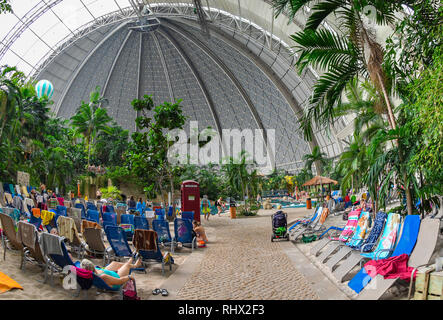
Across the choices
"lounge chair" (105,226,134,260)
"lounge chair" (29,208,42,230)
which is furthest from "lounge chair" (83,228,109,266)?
"lounge chair" (29,208,42,230)

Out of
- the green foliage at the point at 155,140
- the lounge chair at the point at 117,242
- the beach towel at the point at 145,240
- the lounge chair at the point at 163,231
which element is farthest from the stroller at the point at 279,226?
the green foliage at the point at 155,140

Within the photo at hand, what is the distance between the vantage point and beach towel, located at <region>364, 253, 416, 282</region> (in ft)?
16.2

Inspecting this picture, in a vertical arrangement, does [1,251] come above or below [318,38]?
below

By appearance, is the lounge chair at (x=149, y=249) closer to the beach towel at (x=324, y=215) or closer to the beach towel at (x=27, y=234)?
the beach towel at (x=27, y=234)

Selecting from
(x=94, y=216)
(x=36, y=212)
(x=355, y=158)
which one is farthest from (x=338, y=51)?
→ (x=355, y=158)

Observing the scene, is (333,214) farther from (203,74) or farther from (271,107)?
(203,74)

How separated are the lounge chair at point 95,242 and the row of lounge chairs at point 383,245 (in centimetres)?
461

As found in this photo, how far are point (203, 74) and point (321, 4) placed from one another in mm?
41165

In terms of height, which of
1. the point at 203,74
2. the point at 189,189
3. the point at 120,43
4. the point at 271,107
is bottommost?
the point at 189,189

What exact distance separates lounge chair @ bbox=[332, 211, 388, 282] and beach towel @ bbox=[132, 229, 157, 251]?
139 inches

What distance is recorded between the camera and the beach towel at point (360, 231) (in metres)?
7.40

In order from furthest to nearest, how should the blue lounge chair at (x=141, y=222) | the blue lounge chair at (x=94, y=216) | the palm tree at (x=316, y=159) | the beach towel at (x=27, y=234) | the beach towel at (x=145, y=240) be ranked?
the palm tree at (x=316, y=159), the blue lounge chair at (x=94, y=216), the blue lounge chair at (x=141, y=222), the beach towel at (x=145, y=240), the beach towel at (x=27, y=234)
